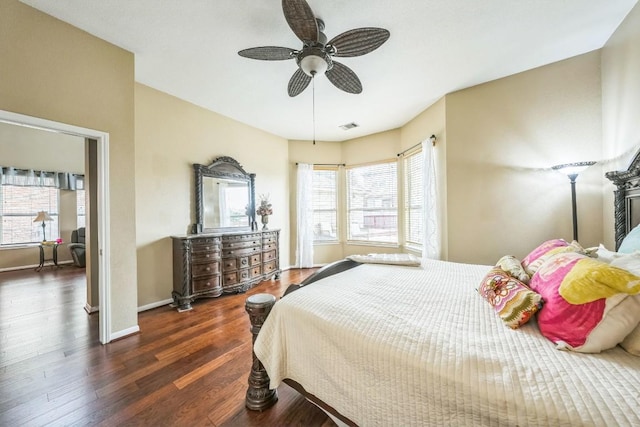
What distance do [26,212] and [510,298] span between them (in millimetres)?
8972

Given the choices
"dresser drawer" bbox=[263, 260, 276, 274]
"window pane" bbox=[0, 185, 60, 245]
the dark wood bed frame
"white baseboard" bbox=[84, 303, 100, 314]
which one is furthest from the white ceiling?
"window pane" bbox=[0, 185, 60, 245]

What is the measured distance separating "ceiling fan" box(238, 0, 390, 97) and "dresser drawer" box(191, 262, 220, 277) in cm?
257

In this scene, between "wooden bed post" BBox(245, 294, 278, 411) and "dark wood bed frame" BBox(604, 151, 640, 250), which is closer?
"wooden bed post" BBox(245, 294, 278, 411)

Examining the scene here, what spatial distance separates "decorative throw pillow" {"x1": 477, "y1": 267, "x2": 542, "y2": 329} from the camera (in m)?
1.06

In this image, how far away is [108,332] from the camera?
221 cm

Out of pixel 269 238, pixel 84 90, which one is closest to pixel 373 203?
pixel 269 238

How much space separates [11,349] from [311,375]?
2.82 m

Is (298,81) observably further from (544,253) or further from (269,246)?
(269,246)

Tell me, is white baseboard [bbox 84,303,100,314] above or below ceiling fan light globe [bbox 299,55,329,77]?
below

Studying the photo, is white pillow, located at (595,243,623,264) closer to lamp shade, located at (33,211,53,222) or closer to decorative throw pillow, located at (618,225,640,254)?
decorative throw pillow, located at (618,225,640,254)

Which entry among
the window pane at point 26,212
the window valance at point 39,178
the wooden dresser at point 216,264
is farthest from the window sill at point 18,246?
the wooden dresser at point 216,264

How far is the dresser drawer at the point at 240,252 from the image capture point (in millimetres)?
3449

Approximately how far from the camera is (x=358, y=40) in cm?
172

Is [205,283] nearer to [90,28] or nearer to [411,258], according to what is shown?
[411,258]
